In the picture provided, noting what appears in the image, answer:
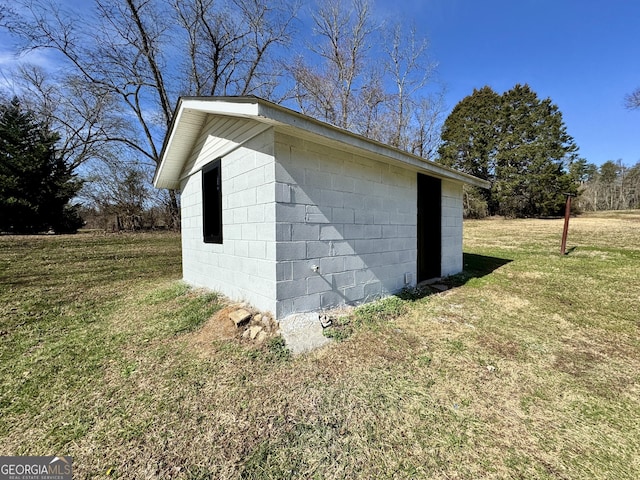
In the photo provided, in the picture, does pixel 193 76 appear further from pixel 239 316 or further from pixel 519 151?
pixel 519 151

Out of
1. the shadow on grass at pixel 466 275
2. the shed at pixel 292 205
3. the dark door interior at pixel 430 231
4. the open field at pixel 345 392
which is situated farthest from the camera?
the dark door interior at pixel 430 231

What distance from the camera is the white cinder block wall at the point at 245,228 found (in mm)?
3322

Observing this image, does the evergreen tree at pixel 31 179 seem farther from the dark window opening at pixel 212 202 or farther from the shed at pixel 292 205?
the dark window opening at pixel 212 202

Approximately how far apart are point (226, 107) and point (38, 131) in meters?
19.3

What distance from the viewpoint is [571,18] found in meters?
7.88

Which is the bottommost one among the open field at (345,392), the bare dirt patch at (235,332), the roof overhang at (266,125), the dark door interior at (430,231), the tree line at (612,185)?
the open field at (345,392)

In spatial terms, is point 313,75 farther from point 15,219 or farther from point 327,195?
point 15,219

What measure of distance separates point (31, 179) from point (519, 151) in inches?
1328

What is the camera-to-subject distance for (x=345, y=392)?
2.38 m

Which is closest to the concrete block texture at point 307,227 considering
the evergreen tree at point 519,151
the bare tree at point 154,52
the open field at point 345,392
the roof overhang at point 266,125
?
the roof overhang at point 266,125

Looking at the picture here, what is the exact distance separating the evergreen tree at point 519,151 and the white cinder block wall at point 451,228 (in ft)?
68.0

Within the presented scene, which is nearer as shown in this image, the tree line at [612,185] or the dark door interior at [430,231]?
the dark door interior at [430,231]

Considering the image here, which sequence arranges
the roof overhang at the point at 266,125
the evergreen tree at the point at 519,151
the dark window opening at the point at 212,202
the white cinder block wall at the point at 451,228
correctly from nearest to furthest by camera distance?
the roof overhang at the point at 266,125
the dark window opening at the point at 212,202
the white cinder block wall at the point at 451,228
the evergreen tree at the point at 519,151

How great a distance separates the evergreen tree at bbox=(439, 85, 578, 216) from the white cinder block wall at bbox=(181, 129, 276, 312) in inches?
1011
